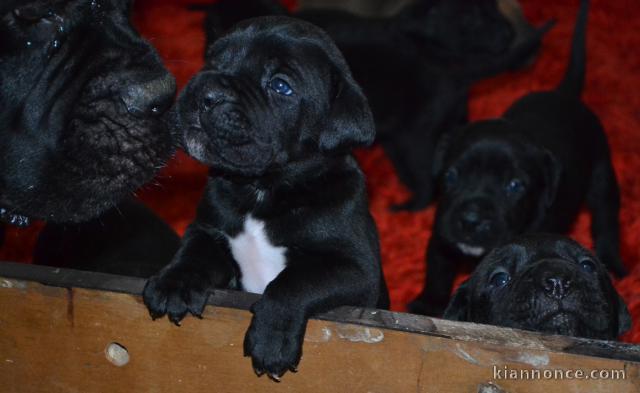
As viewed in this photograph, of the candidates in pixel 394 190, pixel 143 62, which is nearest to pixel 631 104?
pixel 394 190

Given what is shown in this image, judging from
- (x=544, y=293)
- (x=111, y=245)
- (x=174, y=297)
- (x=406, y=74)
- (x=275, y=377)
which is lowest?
(x=406, y=74)

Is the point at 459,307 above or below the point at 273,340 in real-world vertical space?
below

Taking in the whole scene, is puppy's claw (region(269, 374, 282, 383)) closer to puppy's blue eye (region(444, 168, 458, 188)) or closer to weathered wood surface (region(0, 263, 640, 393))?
weathered wood surface (region(0, 263, 640, 393))

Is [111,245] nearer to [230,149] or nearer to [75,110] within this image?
[230,149]

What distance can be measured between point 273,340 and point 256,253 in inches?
23.7

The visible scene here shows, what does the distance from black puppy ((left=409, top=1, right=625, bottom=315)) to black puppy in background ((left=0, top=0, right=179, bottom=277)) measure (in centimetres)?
201

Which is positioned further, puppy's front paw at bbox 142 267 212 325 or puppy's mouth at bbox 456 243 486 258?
puppy's mouth at bbox 456 243 486 258

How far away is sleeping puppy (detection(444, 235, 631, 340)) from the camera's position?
291 cm

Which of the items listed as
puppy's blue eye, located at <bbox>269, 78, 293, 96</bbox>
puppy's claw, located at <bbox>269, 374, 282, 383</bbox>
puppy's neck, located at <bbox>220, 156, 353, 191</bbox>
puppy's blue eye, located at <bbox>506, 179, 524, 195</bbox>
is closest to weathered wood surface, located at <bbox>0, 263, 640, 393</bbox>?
puppy's claw, located at <bbox>269, 374, 282, 383</bbox>

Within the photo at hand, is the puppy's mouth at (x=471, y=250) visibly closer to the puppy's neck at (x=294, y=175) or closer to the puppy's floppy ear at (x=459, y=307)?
the puppy's floppy ear at (x=459, y=307)

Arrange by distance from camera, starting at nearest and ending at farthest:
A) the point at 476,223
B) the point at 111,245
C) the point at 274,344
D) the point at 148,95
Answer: the point at 274,344 < the point at 148,95 < the point at 111,245 < the point at 476,223

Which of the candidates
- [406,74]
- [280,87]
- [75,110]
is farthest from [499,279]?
[406,74]

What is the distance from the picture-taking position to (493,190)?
4434mm

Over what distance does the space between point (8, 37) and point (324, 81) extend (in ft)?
3.27
